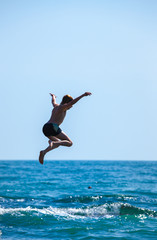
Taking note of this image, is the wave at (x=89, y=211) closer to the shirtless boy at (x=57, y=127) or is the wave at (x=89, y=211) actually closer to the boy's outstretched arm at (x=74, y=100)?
the shirtless boy at (x=57, y=127)

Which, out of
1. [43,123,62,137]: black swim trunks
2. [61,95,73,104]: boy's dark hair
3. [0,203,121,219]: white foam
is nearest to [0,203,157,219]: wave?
[0,203,121,219]: white foam

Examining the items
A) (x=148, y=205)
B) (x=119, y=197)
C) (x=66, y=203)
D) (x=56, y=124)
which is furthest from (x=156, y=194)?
(x=56, y=124)

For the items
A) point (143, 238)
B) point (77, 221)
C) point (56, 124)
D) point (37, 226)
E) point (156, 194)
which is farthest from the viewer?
point (156, 194)

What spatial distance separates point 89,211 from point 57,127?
9487 mm

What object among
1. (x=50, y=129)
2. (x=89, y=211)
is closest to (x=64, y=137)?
(x=50, y=129)

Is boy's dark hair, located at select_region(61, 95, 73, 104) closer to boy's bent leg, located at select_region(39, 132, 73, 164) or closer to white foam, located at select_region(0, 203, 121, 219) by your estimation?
boy's bent leg, located at select_region(39, 132, 73, 164)

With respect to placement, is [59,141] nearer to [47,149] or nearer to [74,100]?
[47,149]

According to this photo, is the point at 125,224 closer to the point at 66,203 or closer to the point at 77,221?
the point at 77,221

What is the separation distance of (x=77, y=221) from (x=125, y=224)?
212cm

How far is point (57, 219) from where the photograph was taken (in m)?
16.3

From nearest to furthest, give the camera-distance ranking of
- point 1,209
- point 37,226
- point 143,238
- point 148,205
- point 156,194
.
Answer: point 143,238
point 37,226
point 1,209
point 148,205
point 156,194

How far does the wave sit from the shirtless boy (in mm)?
7087

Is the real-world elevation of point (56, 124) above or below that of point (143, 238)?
above

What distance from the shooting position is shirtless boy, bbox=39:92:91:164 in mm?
10469
